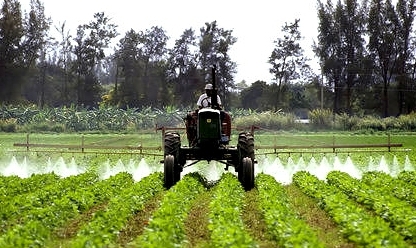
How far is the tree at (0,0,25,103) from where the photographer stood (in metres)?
56.8

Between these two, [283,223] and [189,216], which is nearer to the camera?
[283,223]

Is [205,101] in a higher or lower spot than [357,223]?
higher

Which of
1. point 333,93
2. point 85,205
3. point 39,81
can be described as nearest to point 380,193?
point 85,205

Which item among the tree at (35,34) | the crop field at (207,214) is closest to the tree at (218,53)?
the tree at (35,34)

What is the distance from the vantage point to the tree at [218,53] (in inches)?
2424

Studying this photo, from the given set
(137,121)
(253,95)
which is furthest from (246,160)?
(253,95)

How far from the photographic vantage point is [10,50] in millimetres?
57438

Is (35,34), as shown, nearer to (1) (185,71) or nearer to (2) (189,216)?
(1) (185,71)

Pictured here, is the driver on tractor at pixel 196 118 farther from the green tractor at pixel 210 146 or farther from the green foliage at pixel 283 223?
the green foliage at pixel 283 223

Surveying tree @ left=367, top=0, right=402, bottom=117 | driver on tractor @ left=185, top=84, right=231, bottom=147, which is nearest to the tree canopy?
tree @ left=367, top=0, right=402, bottom=117

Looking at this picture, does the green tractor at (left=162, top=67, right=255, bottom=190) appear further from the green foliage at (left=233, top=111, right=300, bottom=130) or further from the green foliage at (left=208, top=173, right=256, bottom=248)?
the green foliage at (left=233, top=111, right=300, bottom=130)

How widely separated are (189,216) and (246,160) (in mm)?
3898

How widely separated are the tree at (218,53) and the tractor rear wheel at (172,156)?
45916mm

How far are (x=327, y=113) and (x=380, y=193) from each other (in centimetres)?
3805
